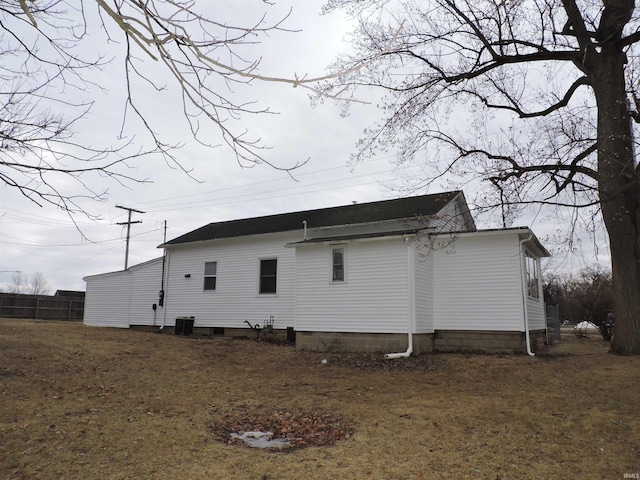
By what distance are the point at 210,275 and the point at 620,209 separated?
14015 millimetres

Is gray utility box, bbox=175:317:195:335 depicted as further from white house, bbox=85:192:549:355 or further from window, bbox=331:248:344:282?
window, bbox=331:248:344:282

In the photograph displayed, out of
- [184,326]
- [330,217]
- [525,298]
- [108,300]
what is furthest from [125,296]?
[525,298]

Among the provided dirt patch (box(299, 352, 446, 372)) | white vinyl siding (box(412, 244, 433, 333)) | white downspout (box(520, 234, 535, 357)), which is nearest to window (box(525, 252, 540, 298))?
white downspout (box(520, 234, 535, 357))

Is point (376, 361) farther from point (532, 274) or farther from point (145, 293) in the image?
point (145, 293)

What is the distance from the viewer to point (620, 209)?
11.8 meters

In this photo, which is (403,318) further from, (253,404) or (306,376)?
(253,404)

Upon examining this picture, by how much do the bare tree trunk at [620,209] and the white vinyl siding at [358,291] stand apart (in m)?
5.19

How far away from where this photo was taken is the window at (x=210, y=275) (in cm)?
1898

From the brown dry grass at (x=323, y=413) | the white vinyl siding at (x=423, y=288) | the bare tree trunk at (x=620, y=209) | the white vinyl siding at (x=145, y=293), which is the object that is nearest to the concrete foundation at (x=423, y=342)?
the white vinyl siding at (x=423, y=288)

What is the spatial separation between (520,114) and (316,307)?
8029 mm

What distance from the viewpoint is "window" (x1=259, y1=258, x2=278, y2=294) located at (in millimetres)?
17391

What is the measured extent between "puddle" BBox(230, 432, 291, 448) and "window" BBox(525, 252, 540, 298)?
32.5 ft

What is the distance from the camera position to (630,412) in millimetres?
6805

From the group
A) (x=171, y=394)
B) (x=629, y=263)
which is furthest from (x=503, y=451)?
(x=629, y=263)
